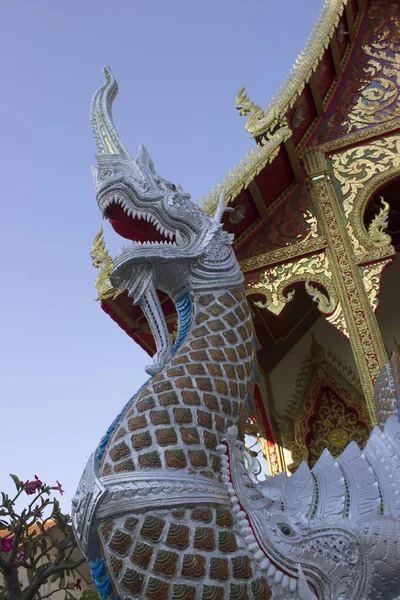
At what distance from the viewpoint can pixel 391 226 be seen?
16.6 feet

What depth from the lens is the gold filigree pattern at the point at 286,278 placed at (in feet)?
12.0

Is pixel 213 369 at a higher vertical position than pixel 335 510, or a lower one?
higher

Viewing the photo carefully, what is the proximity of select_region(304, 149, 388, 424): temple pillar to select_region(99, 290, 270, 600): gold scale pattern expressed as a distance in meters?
1.65

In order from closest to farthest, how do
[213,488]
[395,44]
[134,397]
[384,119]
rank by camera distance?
[213,488] → [134,397] → [384,119] → [395,44]

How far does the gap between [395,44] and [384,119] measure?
0.76 meters

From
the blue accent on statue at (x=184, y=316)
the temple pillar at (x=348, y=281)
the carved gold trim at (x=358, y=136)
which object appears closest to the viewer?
the blue accent on statue at (x=184, y=316)

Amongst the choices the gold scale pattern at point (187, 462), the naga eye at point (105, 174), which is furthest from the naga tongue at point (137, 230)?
the gold scale pattern at point (187, 462)

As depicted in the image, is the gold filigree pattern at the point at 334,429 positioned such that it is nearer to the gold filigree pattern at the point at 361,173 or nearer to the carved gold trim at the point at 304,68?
the gold filigree pattern at the point at 361,173

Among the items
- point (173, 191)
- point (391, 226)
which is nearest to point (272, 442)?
point (391, 226)

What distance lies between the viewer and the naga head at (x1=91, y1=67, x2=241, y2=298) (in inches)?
74.1

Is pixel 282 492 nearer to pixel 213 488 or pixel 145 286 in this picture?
pixel 213 488

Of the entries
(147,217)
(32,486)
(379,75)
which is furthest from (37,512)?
(379,75)

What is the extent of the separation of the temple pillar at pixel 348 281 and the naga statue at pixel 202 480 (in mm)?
1274

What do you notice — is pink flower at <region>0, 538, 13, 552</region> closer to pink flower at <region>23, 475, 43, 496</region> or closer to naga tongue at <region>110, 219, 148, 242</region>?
pink flower at <region>23, 475, 43, 496</region>
